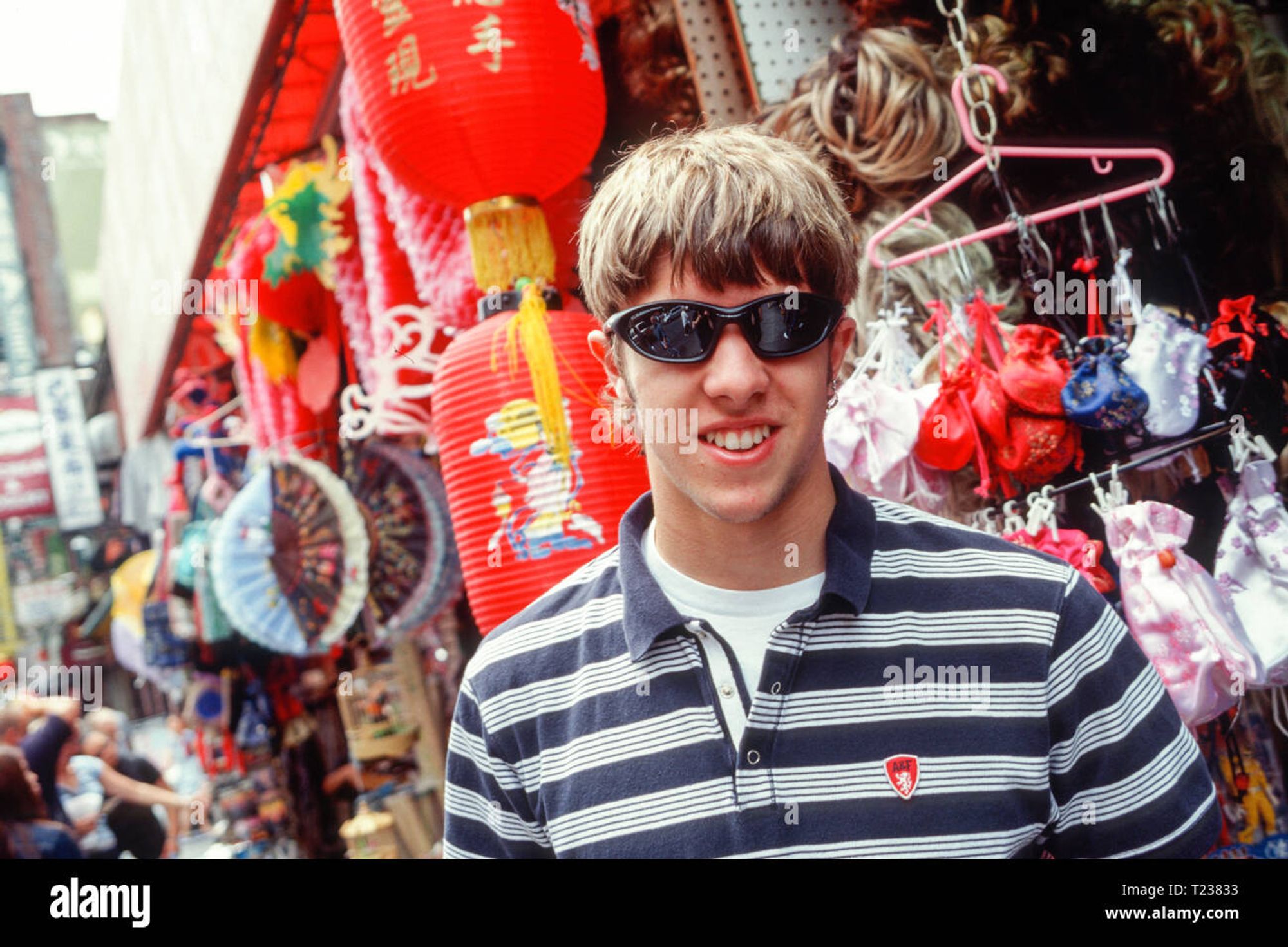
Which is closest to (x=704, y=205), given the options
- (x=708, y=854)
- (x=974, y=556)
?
(x=974, y=556)

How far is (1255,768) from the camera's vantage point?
7.07 ft

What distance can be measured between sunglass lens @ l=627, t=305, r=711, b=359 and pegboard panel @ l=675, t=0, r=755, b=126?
4.82 feet

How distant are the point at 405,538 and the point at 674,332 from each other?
187 centimetres

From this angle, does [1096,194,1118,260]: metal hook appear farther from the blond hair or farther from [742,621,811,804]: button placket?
[742,621,811,804]: button placket

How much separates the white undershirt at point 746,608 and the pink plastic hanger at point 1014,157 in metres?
1.13

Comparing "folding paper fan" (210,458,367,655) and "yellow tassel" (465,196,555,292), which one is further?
"folding paper fan" (210,458,367,655)

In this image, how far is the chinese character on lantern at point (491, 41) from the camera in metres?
2.14

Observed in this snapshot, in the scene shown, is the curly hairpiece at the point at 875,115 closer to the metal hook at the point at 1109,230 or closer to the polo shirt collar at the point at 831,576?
the metal hook at the point at 1109,230

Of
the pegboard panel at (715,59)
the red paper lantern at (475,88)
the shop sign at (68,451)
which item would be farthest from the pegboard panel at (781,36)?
the shop sign at (68,451)

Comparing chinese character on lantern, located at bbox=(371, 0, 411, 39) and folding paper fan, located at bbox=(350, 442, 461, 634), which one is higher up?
chinese character on lantern, located at bbox=(371, 0, 411, 39)

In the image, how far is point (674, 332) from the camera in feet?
4.52

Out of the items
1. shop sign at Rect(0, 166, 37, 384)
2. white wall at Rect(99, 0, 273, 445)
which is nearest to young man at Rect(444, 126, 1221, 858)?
white wall at Rect(99, 0, 273, 445)

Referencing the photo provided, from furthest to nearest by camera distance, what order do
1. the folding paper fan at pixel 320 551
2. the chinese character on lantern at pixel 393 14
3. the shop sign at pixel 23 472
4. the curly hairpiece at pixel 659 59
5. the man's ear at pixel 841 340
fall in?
1. the shop sign at pixel 23 472
2. the folding paper fan at pixel 320 551
3. the curly hairpiece at pixel 659 59
4. the chinese character on lantern at pixel 393 14
5. the man's ear at pixel 841 340

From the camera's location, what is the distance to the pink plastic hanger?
207 cm
